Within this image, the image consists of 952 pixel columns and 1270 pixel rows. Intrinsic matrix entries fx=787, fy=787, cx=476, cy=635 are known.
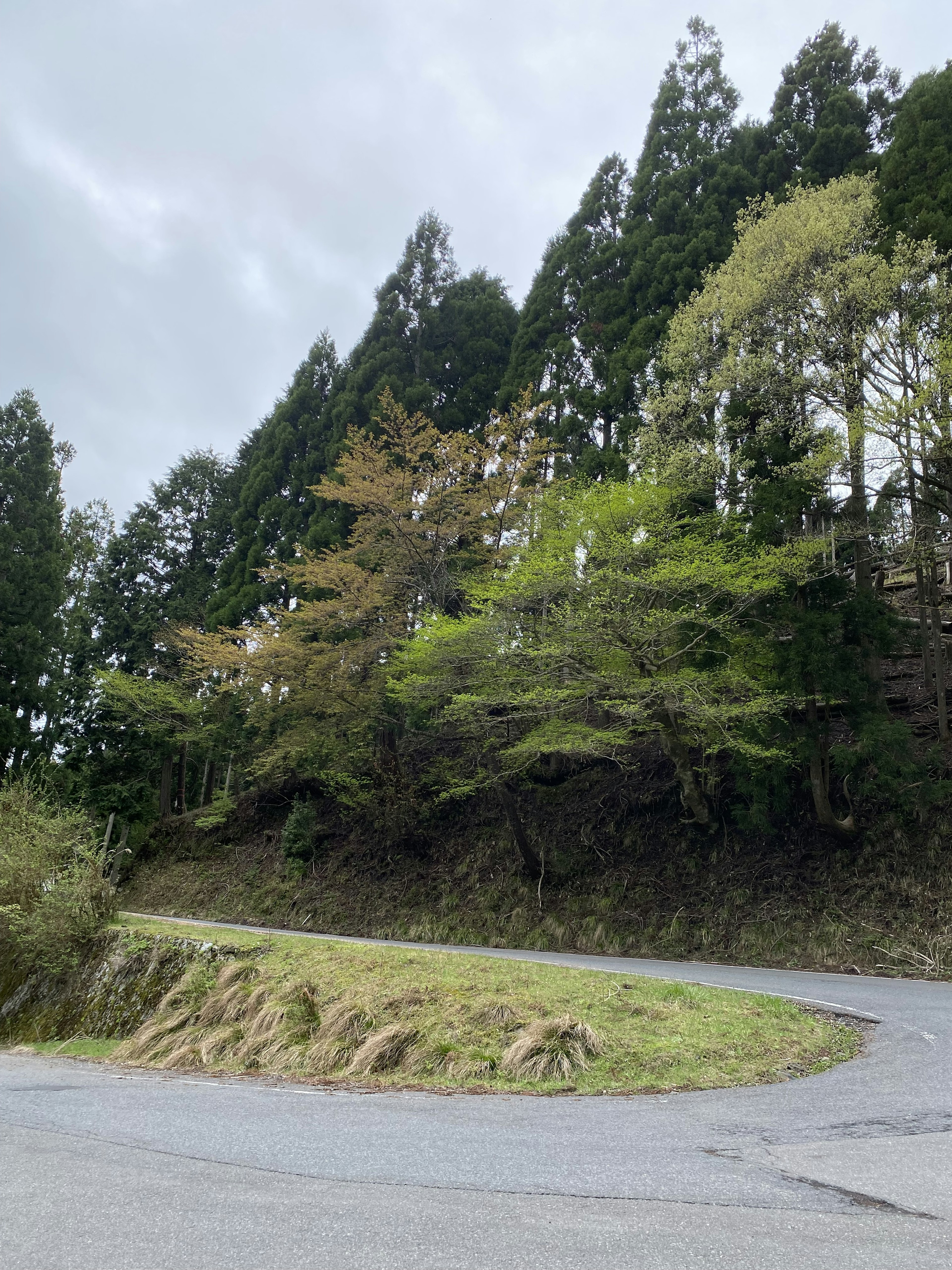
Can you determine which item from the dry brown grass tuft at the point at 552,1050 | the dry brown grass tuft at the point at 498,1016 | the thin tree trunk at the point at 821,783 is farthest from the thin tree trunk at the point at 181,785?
the dry brown grass tuft at the point at 552,1050

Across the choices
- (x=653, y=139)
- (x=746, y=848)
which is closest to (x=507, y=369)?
(x=653, y=139)

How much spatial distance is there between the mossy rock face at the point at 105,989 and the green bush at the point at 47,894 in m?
0.24

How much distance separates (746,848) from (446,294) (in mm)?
20641

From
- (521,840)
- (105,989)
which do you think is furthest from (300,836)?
(105,989)

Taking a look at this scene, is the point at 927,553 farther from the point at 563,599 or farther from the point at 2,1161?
the point at 2,1161

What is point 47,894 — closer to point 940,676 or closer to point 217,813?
point 217,813

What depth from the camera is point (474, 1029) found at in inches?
250

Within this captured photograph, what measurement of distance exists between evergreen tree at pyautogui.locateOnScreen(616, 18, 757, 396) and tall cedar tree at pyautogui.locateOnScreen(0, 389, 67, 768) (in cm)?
1760

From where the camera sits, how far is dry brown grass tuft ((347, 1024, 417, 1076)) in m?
6.04

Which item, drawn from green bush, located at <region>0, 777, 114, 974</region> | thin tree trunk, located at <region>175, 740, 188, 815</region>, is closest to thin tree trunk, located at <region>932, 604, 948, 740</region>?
green bush, located at <region>0, 777, 114, 974</region>

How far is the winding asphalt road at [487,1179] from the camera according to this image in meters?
2.60

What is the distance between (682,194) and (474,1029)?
21.5 meters

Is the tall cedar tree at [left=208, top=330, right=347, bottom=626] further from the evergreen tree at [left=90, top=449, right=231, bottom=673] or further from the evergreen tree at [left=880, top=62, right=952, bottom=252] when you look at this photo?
the evergreen tree at [left=880, top=62, right=952, bottom=252]

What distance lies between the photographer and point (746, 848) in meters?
14.9
